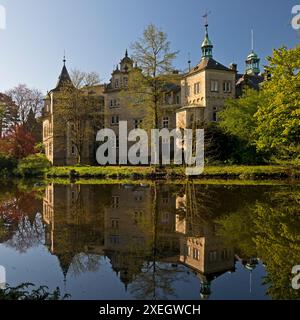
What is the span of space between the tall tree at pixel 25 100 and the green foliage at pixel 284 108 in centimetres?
4309

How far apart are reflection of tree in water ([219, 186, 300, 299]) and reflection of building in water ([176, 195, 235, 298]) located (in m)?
0.40

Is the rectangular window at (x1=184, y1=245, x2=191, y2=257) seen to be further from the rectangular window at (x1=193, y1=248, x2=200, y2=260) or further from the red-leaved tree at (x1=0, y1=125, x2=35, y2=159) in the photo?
the red-leaved tree at (x1=0, y1=125, x2=35, y2=159)

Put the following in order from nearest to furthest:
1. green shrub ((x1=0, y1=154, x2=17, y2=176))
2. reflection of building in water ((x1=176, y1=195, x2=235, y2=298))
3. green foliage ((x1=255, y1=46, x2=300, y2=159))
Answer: reflection of building in water ((x1=176, y1=195, x2=235, y2=298)), green foliage ((x1=255, y1=46, x2=300, y2=159)), green shrub ((x1=0, y1=154, x2=17, y2=176))

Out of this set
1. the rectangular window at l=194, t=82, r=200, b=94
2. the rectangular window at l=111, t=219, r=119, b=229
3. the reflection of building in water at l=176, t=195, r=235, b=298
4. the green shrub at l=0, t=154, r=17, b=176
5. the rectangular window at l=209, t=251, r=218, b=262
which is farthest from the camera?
the rectangular window at l=194, t=82, r=200, b=94

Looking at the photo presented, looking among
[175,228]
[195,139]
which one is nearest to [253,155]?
[195,139]

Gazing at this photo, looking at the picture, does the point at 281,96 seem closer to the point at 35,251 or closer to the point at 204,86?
the point at 204,86

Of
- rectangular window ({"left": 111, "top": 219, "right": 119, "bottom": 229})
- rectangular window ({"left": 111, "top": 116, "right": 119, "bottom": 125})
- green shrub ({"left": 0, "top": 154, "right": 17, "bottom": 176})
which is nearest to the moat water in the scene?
rectangular window ({"left": 111, "top": 219, "right": 119, "bottom": 229})

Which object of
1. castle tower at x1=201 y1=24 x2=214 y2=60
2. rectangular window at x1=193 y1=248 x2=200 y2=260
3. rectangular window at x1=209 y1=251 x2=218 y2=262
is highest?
castle tower at x1=201 y1=24 x2=214 y2=60

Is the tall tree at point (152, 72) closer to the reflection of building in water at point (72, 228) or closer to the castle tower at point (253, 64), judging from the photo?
the reflection of building in water at point (72, 228)

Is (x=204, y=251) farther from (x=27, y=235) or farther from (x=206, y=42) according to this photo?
(x=206, y=42)

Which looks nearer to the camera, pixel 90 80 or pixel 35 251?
pixel 35 251

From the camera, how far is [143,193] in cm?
1881

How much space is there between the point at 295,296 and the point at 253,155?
1108 inches

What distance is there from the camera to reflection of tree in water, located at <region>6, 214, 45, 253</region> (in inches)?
332
